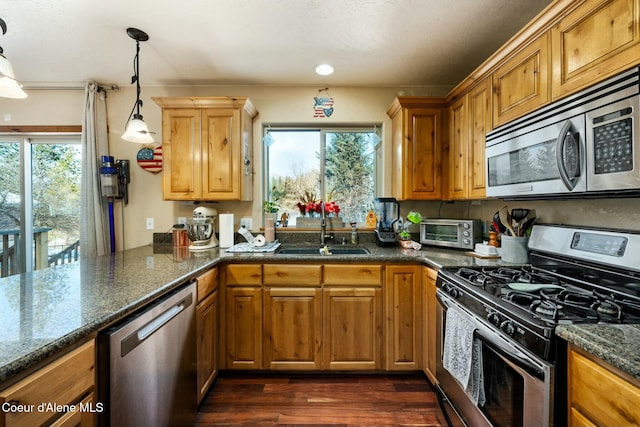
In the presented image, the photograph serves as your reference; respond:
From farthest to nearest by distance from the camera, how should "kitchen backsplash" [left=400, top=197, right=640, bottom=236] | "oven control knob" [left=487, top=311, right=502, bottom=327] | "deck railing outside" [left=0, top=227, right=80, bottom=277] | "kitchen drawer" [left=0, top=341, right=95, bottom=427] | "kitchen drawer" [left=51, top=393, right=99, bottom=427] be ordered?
"deck railing outside" [left=0, top=227, right=80, bottom=277], "kitchen backsplash" [left=400, top=197, right=640, bottom=236], "oven control knob" [left=487, top=311, right=502, bottom=327], "kitchen drawer" [left=51, top=393, right=99, bottom=427], "kitchen drawer" [left=0, top=341, right=95, bottom=427]

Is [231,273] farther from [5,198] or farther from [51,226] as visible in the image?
[5,198]

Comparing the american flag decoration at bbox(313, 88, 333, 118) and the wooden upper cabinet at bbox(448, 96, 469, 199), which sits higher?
the american flag decoration at bbox(313, 88, 333, 118)

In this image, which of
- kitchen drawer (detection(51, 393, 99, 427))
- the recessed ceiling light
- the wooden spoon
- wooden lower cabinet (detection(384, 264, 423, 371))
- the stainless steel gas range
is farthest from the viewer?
the recessed ceiling light

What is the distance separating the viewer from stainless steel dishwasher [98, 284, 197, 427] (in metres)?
0.95

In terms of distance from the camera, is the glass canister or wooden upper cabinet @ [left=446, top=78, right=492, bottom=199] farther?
the glass canister

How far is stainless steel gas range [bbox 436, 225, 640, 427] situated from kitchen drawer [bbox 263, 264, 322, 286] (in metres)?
0.87

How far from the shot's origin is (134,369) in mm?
1062

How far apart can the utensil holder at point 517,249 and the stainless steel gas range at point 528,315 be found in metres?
0.08

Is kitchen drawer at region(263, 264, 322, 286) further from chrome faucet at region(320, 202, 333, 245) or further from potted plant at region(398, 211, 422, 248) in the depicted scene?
potted plant at region(398, 211, 422, 248)

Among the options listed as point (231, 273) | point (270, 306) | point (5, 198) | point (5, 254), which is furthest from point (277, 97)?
point (5, 254)

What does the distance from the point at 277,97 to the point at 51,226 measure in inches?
102

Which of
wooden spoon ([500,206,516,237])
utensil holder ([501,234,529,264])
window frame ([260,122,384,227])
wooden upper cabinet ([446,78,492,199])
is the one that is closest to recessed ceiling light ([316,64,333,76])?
window frame ([260,122,384,227])

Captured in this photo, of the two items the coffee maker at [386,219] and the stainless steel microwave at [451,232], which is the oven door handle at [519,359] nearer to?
the stainless steel microwave at [451,232]

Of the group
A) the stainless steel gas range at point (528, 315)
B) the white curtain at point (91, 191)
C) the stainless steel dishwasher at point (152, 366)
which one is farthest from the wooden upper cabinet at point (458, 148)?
the white curtain at point (91, 191)
